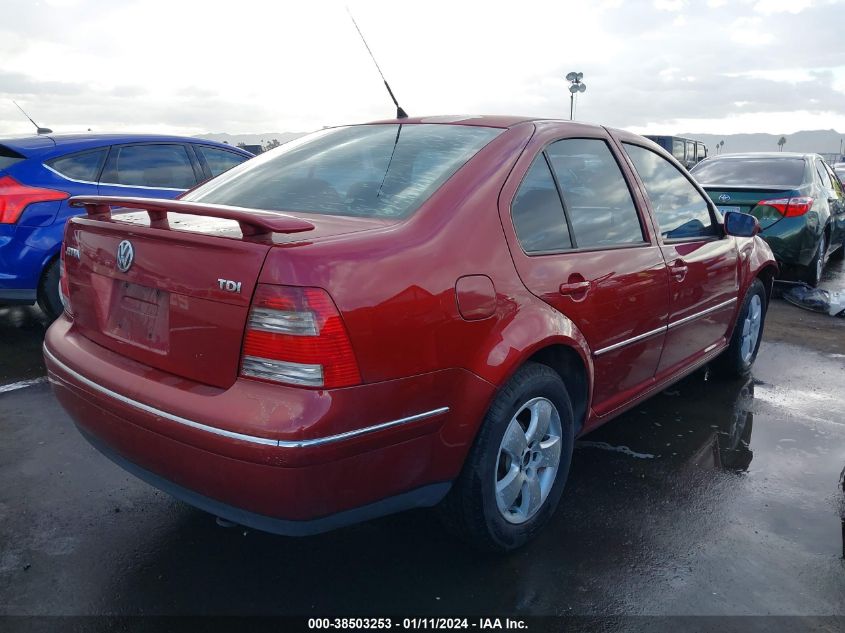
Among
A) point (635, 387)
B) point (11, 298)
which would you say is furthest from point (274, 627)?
point (11, 298)

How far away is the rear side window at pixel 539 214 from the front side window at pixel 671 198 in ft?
2.70

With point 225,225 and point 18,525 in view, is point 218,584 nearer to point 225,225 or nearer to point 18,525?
point 18,525

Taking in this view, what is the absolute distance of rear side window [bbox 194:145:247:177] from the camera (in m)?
6.58

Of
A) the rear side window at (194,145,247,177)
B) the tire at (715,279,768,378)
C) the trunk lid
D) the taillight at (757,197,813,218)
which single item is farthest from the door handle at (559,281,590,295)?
the taillight at (757,197,813,218)

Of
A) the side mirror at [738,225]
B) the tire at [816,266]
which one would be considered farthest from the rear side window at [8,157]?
the tire at [816,266]

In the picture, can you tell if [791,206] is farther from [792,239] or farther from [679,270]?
[679,270]

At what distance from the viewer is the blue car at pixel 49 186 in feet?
16.5

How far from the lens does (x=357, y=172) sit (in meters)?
2.73

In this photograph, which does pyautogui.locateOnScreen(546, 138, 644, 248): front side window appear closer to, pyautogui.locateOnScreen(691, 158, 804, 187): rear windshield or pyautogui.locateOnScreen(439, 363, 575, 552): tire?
pyautogui.locateOnScreen(439, 363, 575, 552): tire

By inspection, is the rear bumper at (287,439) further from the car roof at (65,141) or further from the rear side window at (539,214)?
the car roof at (65,141)

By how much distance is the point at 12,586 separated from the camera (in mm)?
2355

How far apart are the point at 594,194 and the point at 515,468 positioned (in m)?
1.29

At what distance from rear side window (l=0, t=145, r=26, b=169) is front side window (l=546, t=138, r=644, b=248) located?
14.1ft

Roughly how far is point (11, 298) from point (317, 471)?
13.9 feet
